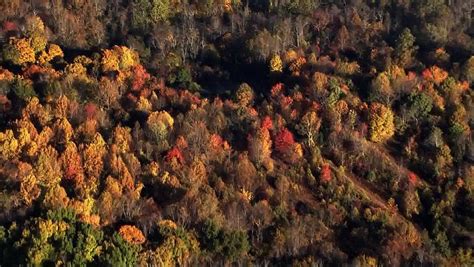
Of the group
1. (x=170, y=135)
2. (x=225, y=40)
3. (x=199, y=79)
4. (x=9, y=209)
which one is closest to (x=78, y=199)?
(x=9, y=209)

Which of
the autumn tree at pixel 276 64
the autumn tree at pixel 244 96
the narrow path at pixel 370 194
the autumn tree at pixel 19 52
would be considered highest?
the autumn tree at pixel 19 52

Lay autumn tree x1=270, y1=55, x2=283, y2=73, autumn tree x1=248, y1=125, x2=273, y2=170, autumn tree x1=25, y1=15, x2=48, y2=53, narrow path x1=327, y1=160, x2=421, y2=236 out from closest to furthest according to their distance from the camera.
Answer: narrow path x1=327, y1=160, x2=421, y2=236 → autumn tree x1=248, y1=125, x2=273, y2=170 → autumn tree x1=25, y1=15, x2=48, y2=53 → autumn tree x1=270, y1=55, x2=283, y2=73

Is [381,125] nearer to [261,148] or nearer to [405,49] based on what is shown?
[261,148]

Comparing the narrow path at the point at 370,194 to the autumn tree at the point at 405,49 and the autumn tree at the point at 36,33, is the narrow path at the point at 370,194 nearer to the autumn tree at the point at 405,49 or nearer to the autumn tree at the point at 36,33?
the autumn tree at the point at 405,49

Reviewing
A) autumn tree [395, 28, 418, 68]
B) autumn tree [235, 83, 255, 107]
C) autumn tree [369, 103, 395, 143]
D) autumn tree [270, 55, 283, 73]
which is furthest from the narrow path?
autumn tree [395, 28, 418, 68]

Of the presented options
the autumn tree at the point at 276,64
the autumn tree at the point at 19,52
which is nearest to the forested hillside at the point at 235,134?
the autumn tree at the point at 19,52

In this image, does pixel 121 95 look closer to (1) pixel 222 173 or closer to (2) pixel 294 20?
(1) pixel 222 173

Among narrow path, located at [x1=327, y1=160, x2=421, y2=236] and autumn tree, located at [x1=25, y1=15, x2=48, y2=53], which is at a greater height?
autumn tree, located at [x1=25, y1=15, x2=48, y2=53]

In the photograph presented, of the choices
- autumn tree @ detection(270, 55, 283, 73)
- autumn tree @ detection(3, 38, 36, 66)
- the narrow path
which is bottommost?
the narrow path

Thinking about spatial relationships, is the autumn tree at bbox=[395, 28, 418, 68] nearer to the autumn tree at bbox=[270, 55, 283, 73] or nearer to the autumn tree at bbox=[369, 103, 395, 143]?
the autumn tree at bbox=[369, 103, 395, 143]
